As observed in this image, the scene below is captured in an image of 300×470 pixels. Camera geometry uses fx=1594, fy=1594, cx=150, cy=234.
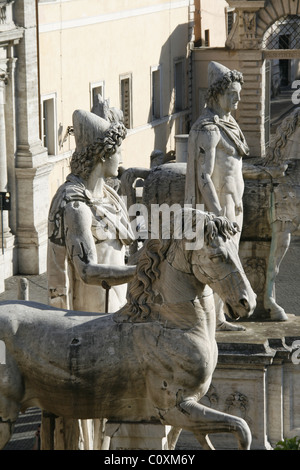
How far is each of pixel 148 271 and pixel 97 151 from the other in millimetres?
1151

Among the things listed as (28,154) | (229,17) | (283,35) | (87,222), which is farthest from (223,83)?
(283,35)

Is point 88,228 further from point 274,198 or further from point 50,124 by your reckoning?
point 50,124

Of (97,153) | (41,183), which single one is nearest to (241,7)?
(41,183)

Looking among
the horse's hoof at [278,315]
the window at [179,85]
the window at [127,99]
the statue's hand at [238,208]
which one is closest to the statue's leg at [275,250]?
the horse's hoof at [278,315]

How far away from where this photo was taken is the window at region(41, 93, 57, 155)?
26266mm

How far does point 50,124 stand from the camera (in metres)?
26.5

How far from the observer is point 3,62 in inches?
886

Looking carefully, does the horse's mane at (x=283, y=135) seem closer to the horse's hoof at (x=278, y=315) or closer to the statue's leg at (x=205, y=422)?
the horse's hoof at (x=278, y=315)

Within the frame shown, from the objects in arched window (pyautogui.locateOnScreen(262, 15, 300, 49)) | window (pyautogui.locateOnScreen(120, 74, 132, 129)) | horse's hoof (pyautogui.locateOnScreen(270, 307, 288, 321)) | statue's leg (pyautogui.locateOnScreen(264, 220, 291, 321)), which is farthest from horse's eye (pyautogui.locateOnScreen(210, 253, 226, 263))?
arched window (pyautogui.locateOnScreen(262, 15, 300, 49))

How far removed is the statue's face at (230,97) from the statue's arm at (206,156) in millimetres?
188

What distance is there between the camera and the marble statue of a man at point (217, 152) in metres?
11.4

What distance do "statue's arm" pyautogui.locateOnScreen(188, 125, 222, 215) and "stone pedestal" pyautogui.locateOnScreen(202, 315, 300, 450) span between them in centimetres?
103

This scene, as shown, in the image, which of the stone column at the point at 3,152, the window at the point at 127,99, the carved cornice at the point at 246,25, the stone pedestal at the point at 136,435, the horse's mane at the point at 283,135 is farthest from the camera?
the carved cornice at the point at 246,25

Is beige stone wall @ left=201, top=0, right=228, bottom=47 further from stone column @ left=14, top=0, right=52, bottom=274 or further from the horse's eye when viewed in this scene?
the horse's eye
